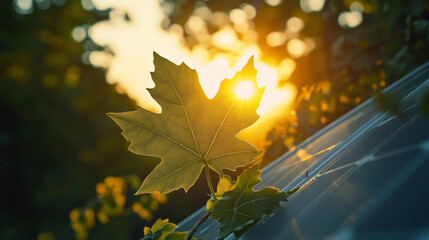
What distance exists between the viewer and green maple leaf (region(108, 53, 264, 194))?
722 millimetres

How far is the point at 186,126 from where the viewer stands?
75cm

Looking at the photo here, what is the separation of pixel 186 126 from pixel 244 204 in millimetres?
222

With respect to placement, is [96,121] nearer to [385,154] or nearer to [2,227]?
[2,227]

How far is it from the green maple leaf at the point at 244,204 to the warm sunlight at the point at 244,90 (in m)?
0.16

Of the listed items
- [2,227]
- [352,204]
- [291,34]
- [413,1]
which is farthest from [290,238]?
[2,227]

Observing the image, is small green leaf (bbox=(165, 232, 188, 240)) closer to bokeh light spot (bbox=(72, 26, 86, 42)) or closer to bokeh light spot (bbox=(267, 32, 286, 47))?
bokeh light spot (bbox=(267, 32, 286, 47))

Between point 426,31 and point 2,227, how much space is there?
17.3 metres

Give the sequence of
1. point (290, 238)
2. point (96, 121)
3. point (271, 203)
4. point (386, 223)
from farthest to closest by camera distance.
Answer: point (96, 121)
point (271, 203)
point (290, 238)
point (386, 223)

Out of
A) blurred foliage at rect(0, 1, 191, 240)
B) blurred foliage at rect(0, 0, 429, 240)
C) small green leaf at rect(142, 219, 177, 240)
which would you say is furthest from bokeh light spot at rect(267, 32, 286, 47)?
blurred foliage at rect(0, 1, 191, 240)

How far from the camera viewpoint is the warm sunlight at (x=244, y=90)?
70 cm

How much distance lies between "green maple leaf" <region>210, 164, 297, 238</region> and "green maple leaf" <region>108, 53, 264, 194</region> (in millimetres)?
136

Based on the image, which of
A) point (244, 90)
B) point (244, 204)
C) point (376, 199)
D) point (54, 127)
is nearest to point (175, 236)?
point (244, 204)

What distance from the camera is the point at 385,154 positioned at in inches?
17.8

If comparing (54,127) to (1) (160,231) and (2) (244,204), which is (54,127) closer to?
(1) (160,231)
